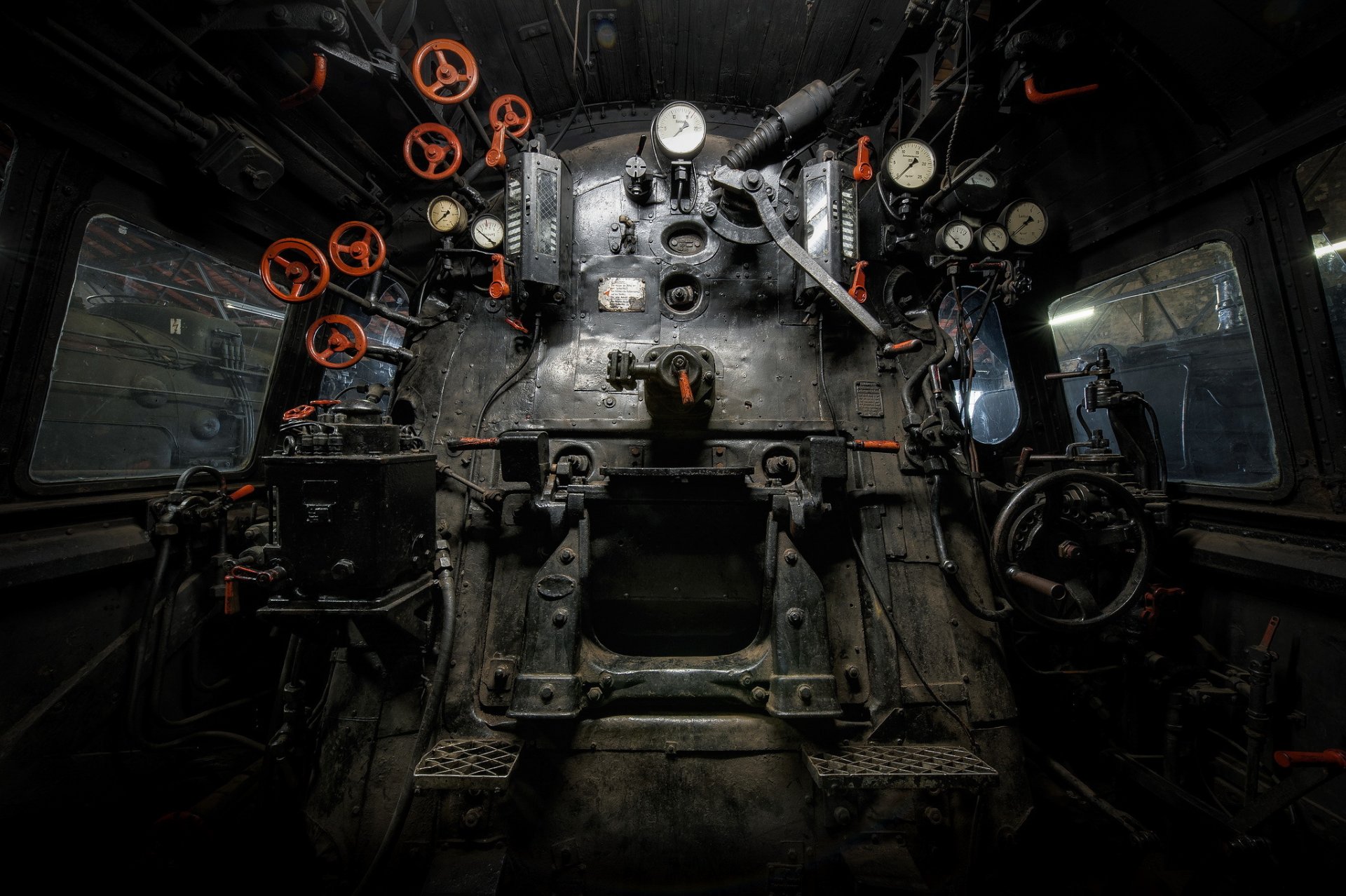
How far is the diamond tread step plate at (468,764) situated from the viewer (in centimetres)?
190

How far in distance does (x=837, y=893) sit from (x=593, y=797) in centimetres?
118

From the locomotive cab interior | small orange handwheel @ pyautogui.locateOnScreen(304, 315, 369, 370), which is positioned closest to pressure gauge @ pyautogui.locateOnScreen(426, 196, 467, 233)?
the locomotive cab interior

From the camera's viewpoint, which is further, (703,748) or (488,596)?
(488,596)

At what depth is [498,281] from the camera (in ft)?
10.3

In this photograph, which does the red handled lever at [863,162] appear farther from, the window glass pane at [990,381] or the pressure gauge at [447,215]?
the pressure gauge at [447,215]

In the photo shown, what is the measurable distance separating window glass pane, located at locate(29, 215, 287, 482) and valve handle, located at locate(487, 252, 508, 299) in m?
2.19

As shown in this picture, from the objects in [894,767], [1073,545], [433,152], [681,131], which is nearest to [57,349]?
[433,152]

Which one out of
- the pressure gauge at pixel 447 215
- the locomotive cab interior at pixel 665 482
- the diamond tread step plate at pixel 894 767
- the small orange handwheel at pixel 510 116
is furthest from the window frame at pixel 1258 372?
the pressure gauge at pixel 447 215

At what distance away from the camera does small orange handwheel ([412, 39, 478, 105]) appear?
3538 mm

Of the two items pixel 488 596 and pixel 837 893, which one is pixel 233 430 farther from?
pixel 837 893

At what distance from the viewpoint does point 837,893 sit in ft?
6.95

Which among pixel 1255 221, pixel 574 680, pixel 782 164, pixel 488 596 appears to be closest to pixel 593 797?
pixel 574 680

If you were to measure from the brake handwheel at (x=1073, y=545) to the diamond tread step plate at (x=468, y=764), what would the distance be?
2.62 meters

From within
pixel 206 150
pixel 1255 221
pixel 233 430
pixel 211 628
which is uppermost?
pixel 206 150
